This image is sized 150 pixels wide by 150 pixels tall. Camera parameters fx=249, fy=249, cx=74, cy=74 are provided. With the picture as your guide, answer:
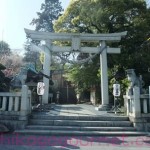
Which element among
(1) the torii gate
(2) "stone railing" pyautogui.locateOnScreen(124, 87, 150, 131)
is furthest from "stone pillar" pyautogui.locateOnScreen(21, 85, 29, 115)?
(1) the torii gate

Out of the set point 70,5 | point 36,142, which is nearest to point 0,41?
point 70,5

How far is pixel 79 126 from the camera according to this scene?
1016cm

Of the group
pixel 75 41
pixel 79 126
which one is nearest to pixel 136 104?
pixel 79 126

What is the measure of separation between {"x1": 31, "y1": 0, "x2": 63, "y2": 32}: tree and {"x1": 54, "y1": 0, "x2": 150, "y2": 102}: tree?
52.8ft

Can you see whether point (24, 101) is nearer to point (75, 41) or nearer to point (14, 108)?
point (14, 108)

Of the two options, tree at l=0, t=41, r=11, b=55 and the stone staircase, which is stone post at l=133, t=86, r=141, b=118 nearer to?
the stone staircase

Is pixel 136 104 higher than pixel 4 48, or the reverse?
pixel 4 48

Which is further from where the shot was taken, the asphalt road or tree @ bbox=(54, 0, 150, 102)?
tree @ bbox=(54, 0, 150, 102)

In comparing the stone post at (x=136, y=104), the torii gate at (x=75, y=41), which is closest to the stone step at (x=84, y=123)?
the stone post at (x=136, y=104)

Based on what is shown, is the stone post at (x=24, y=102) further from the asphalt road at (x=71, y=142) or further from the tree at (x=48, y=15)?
the tree at (x=48, y=15)

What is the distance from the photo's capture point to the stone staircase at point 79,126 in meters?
9.35

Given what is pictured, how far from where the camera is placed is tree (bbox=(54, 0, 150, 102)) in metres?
18.5

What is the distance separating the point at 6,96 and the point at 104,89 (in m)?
6.74

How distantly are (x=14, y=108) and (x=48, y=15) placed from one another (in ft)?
91.2
